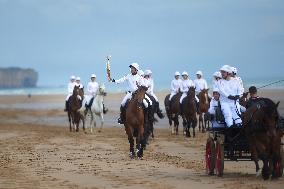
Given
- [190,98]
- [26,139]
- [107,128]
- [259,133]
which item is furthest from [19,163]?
[107,128]

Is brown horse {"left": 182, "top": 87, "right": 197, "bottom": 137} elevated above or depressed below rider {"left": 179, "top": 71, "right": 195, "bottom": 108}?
below

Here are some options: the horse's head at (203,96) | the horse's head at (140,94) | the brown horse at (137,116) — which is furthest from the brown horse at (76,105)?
the horse's head at (140,94)

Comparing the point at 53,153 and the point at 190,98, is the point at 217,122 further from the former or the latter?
the point at 190,98

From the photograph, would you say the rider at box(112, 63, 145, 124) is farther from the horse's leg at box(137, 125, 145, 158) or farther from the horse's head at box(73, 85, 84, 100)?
the horse's head at box(73, 85, 84, 100)

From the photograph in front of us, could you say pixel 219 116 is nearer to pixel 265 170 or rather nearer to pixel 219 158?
pixel 219 158

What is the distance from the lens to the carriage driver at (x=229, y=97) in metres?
16.5

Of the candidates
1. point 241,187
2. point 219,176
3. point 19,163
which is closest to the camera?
point 241,187

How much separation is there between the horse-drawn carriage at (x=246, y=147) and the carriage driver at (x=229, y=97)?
8.6 inches

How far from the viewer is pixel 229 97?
16.8m

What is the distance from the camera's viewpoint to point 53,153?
23.8 metres

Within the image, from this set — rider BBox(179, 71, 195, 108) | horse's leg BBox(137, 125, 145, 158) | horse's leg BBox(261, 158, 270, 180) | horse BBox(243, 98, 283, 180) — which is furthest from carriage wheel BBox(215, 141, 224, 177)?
rider BBox(179, 71, 195, 108)

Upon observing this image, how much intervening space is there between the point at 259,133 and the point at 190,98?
1705 cm

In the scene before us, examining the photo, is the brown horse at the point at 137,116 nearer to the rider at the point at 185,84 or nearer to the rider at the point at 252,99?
the rider at the point at 252,99

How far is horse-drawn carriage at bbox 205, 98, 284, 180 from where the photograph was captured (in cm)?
1515
